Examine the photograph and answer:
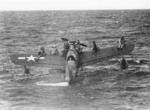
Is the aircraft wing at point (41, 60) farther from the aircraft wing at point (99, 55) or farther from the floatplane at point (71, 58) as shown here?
the aircraft wing at point (99, 55)

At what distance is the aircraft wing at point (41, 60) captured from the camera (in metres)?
20.8

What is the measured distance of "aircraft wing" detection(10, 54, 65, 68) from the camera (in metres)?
20.8

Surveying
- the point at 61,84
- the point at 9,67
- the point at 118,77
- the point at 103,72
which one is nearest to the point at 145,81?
the point at 118,77

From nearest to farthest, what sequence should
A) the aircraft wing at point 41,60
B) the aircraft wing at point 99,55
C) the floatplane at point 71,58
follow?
the floatplane at point 71,58
the aircraft wing at point 41,60
the aircraft wing at point 99,55

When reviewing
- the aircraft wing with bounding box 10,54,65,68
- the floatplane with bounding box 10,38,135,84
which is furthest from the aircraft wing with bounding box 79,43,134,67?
the aircraft wing with bounding box 10,54,65,68

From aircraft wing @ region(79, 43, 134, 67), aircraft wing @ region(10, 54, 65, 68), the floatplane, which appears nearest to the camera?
the floatplane

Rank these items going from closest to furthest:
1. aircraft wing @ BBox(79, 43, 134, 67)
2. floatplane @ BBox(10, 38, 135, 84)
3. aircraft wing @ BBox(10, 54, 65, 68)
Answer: floatplane @ BBox(10, 38, 135, 84) < aircraft wing @ BBox(10, 54, 65, 68) < aircraft wing @ BBox(79, 43, 134, 67)

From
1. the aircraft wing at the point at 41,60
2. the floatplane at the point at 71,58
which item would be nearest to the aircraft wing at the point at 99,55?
the floatplane at the point at 71,58

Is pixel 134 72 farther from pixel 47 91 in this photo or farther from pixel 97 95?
pixel 47 91

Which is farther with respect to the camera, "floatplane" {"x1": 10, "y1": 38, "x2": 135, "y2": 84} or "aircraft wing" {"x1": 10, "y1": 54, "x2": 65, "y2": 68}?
"aircraft wing" {"x1": 10, "y1": 54, "x2": 65, "y2": 68}

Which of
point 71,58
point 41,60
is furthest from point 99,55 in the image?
point 41,60

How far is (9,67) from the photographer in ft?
80.0

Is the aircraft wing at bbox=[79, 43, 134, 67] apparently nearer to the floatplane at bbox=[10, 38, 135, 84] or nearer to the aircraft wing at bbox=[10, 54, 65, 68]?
the floatplane at bbox=[10, 38, 135, 84]

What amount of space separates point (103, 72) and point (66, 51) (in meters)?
3.37
